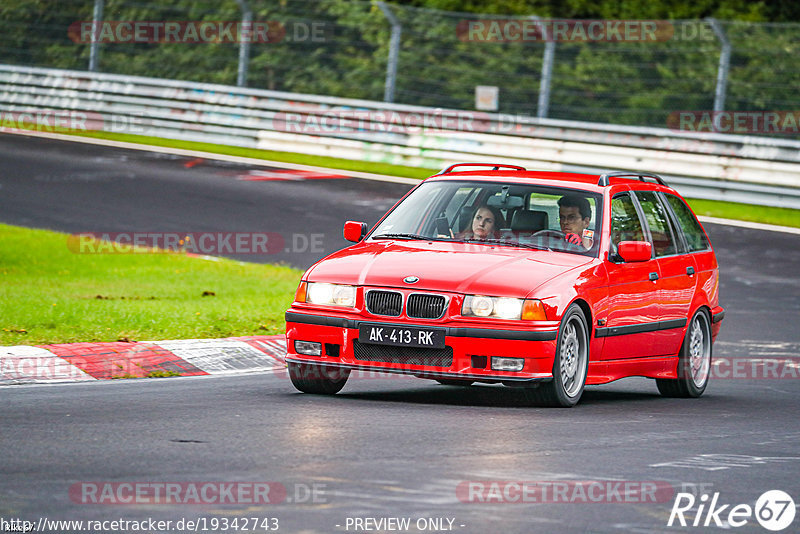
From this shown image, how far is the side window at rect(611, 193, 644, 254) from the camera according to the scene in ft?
33.8

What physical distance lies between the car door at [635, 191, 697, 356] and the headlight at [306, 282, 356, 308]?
8.23 ft

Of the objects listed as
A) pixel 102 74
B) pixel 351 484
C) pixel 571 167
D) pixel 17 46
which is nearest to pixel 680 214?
pixel 351 484

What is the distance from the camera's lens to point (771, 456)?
26.1 ft

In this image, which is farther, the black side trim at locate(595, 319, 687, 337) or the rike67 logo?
the black side trim at locate(595, 319, 687, 337)

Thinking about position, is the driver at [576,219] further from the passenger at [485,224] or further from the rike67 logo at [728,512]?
the rike67 logo at [728,512]
